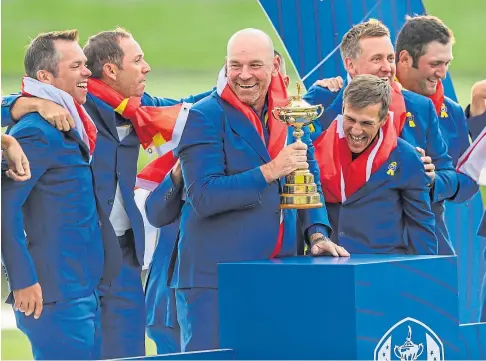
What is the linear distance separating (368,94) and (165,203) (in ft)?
2.49

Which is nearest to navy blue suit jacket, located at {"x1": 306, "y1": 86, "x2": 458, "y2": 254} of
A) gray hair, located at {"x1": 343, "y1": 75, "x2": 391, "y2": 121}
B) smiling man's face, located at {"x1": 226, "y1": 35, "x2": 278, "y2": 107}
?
gray hair, located at {"x1": 343, "y1": 75, "x2": 391, "y2": 121}

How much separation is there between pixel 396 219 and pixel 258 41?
82 cm

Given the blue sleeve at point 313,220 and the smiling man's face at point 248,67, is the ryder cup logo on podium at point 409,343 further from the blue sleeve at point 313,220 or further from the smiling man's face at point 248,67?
the smiling man's face at point 248,67

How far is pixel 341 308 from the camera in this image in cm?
316

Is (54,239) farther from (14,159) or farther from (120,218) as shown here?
(120,218)

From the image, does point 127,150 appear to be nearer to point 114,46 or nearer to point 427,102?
point 114,46

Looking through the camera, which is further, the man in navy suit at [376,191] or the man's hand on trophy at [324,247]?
the man in navy suit at [376,191]

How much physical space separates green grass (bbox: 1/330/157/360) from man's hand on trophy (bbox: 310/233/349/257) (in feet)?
13.0

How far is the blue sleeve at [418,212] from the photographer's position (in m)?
4.57

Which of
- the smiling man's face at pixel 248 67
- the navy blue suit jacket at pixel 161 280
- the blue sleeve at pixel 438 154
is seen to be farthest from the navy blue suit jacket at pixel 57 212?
the blue sleeve at pixel 438 154

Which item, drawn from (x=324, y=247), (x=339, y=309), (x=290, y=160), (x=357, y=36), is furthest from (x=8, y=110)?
(x=339, y=309)

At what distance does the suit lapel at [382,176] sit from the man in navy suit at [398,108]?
285 millimetres

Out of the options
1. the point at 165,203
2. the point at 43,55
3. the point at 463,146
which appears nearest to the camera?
the point at 43,55

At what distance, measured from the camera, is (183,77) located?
11.6 meters
